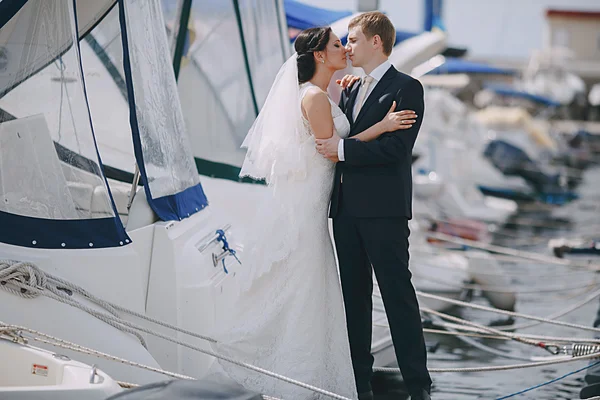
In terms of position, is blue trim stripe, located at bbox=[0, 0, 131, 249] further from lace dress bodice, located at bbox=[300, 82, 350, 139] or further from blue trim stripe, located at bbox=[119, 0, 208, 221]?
lace dress bodice, located at bbox=[300, 82, 350, 139]

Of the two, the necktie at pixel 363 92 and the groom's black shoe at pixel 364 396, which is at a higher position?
the necktie at pixel 363 92

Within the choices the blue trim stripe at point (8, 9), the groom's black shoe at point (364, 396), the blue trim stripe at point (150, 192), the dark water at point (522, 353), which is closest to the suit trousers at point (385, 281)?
the groom's black shoe at point (364, 396)

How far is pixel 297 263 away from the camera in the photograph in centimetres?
443

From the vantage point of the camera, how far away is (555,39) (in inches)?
2261

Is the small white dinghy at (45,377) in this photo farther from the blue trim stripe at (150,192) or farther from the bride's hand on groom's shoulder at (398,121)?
the bride's hand on groom's shoulder at (398,121)

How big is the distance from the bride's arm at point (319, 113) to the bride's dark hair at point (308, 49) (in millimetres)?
154

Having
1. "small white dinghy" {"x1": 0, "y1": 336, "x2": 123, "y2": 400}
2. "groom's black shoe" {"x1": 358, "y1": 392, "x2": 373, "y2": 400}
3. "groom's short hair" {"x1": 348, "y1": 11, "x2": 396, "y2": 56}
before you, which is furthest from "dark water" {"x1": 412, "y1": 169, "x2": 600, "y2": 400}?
"small white dinghy" {"x1": 0, "y1": 336, "x2": 123, "y2": 400}

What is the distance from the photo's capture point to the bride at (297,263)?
4383 millimetres

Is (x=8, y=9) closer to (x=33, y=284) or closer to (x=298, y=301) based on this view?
(x=33, y=284)

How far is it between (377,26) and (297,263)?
1.26m

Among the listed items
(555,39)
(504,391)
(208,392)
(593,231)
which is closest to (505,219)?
(593,231)

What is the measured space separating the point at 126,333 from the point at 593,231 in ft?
49.4

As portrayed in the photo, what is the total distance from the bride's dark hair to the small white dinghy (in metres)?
1.84

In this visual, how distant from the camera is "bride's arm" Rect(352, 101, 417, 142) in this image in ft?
13.6
